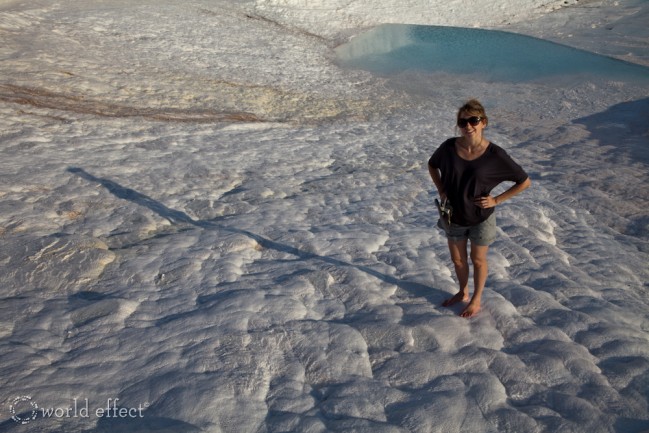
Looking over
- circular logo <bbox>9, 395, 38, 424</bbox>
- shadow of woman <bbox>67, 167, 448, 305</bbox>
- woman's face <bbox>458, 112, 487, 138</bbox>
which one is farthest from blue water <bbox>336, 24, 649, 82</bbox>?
circular logo <bbox>9, 395, 38, 424</bbox>

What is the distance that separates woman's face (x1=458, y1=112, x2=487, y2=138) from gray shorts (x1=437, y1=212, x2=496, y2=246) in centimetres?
48

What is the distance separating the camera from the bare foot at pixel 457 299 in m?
3.42

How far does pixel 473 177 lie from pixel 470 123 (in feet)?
0.93

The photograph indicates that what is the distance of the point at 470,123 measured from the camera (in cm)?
283

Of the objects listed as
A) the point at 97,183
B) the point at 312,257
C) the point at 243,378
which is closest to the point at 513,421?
the point at 243,378

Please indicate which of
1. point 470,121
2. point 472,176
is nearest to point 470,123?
point 470,121

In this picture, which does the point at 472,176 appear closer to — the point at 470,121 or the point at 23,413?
the point at 470,121

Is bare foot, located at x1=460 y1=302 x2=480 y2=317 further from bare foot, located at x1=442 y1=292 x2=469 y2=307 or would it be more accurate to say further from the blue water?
the blue water

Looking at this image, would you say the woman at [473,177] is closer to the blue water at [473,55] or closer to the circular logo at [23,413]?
the circular logo at [23,413]

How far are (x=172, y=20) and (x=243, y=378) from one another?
9960 mm

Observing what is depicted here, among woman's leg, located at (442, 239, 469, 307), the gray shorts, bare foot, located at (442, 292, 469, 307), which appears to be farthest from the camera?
bare foot, located at (442, 292, 469, 307)

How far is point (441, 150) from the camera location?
3049mm

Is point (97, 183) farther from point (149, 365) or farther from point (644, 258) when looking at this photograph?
point (644, 258)

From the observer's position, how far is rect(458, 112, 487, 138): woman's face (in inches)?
111
